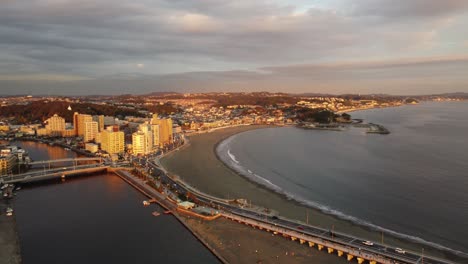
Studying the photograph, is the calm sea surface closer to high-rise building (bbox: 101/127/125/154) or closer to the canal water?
the canal water

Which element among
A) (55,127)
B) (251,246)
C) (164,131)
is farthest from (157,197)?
(55,127)

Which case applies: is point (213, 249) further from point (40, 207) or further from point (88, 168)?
point (88, 168)

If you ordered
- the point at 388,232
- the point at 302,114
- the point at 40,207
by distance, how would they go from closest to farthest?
the point at 388,232, the point at 40,207, the point at 302,114

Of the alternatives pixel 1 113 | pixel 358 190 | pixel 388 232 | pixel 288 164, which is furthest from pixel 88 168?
pixel 1 113

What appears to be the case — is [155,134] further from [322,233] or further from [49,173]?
[322,233]

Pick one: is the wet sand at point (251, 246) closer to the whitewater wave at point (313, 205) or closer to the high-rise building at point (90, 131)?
the whitewater wave at point (313, 205)

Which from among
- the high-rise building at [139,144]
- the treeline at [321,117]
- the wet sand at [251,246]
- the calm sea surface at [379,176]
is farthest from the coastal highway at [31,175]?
the treeline at [321,117]
